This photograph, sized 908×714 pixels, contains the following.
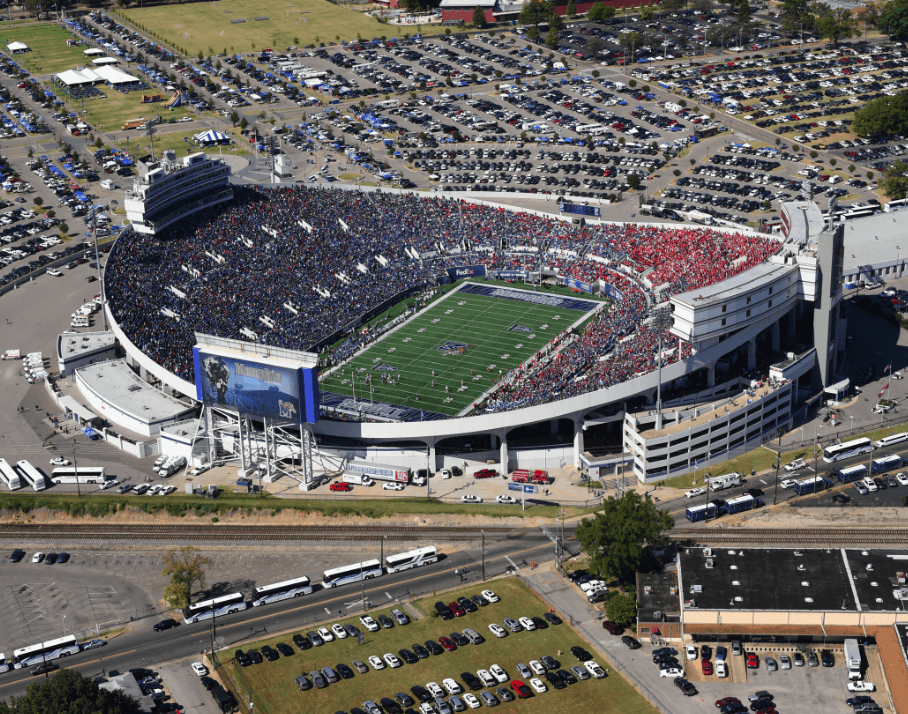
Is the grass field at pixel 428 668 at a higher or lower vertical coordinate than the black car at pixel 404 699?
lower

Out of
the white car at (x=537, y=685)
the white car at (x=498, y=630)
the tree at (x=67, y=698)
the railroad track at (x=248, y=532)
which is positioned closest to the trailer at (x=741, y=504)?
the railroad track at (x=248, y=532)

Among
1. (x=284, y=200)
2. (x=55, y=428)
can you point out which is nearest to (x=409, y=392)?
(x=55, y=428)

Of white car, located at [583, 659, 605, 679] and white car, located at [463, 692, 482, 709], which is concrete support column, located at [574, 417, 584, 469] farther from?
white car, located at [463, 692, 482, 709]

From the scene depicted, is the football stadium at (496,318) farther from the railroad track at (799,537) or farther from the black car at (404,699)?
the black car at (404,699)

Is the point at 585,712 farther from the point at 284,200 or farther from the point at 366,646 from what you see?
the point at 284,200

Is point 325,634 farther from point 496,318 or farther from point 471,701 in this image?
point 496,318

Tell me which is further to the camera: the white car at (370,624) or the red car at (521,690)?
the white car at (370,624)
